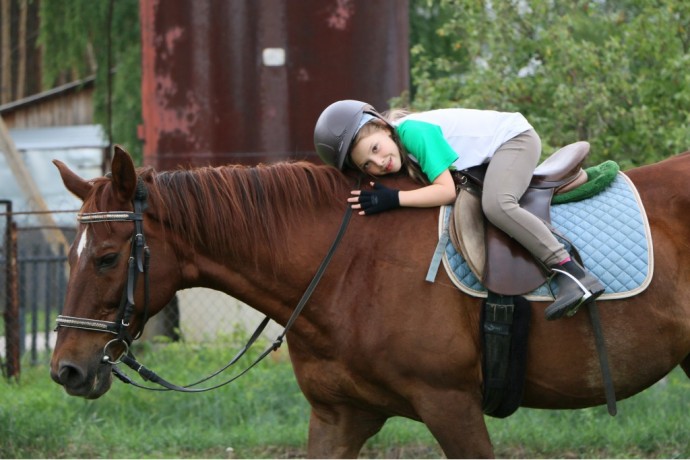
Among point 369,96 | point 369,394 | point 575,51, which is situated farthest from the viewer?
point 369,96

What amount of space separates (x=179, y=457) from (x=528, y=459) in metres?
2.17

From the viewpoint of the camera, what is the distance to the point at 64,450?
19.6ft

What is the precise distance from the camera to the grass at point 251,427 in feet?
19.4

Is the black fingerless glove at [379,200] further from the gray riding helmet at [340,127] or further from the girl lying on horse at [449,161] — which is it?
the gray riding helmet at [340,127]

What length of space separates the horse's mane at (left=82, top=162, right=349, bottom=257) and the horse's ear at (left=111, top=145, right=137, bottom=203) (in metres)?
0.08

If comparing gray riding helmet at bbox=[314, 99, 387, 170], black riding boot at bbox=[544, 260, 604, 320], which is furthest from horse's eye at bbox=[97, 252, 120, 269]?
black riding boot at bbox=[544, 260, 604, 320]

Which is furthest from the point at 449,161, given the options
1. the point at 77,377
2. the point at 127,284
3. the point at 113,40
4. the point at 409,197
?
the point at 113,40

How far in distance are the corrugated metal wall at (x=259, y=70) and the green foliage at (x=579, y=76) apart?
817 mm

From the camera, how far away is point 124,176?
3598 mm

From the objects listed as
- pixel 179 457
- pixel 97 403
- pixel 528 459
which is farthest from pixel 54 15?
pixel 528 459

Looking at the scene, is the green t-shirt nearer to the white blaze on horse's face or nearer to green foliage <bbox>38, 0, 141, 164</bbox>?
the white blaze on horse's face

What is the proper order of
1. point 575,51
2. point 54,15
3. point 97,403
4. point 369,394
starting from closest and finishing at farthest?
1. point 369,394
2. point 97,403
3. point 575,51
4. point 54,15

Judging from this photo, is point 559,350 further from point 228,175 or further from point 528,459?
point 528,459

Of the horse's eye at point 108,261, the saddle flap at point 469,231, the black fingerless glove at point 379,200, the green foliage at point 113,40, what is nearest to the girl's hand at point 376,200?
the black fingerless glove at point 379,200
